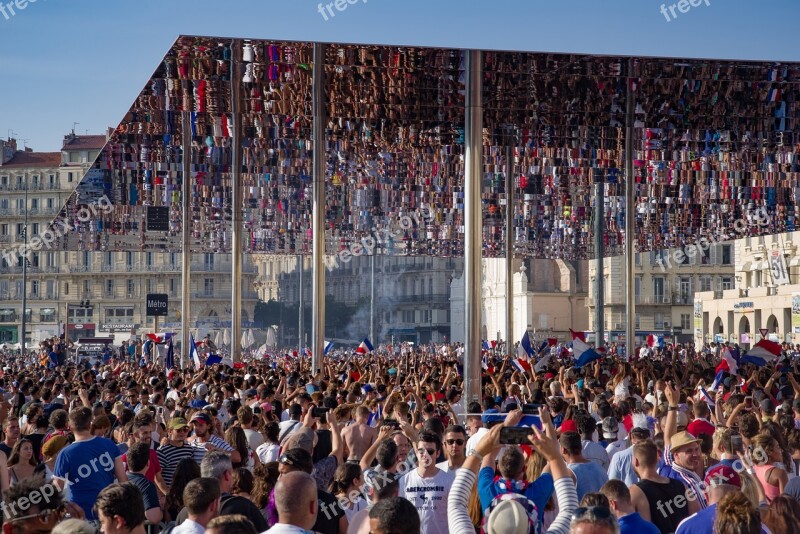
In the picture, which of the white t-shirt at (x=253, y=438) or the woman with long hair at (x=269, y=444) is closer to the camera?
the woman with long hair at (x=269, y=444)

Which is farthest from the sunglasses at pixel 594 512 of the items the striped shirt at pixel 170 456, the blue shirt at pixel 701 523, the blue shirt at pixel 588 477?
the striped shirt at pixel 170 456

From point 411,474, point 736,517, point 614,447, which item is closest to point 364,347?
point 614,447

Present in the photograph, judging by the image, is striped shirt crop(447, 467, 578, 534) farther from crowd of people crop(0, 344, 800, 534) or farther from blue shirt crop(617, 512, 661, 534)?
blue shirt crop(617, 512, 661, 534)

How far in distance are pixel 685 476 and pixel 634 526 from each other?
5.26 ft

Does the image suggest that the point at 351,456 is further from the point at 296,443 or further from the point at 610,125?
the point at 610,125

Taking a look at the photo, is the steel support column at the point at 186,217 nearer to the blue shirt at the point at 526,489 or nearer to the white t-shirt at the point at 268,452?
the white t-shirt at the point at 268,452

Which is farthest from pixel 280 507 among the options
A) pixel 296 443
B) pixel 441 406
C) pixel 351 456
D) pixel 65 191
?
pixel 65 191

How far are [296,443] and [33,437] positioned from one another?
3.40 m

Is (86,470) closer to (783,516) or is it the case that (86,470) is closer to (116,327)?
(783,516)

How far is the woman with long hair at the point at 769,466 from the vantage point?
7.30 metres

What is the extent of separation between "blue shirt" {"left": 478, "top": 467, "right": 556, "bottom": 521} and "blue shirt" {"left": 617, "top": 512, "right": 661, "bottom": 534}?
15.6 inches

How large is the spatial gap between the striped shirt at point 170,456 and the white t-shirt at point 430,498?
2.77m

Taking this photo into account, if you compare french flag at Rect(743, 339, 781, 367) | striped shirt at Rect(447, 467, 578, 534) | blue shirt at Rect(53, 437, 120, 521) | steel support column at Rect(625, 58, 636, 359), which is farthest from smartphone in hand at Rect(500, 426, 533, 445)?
french flag at Rect(743, 339, 781, 367)

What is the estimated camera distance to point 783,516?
19.3 feet
